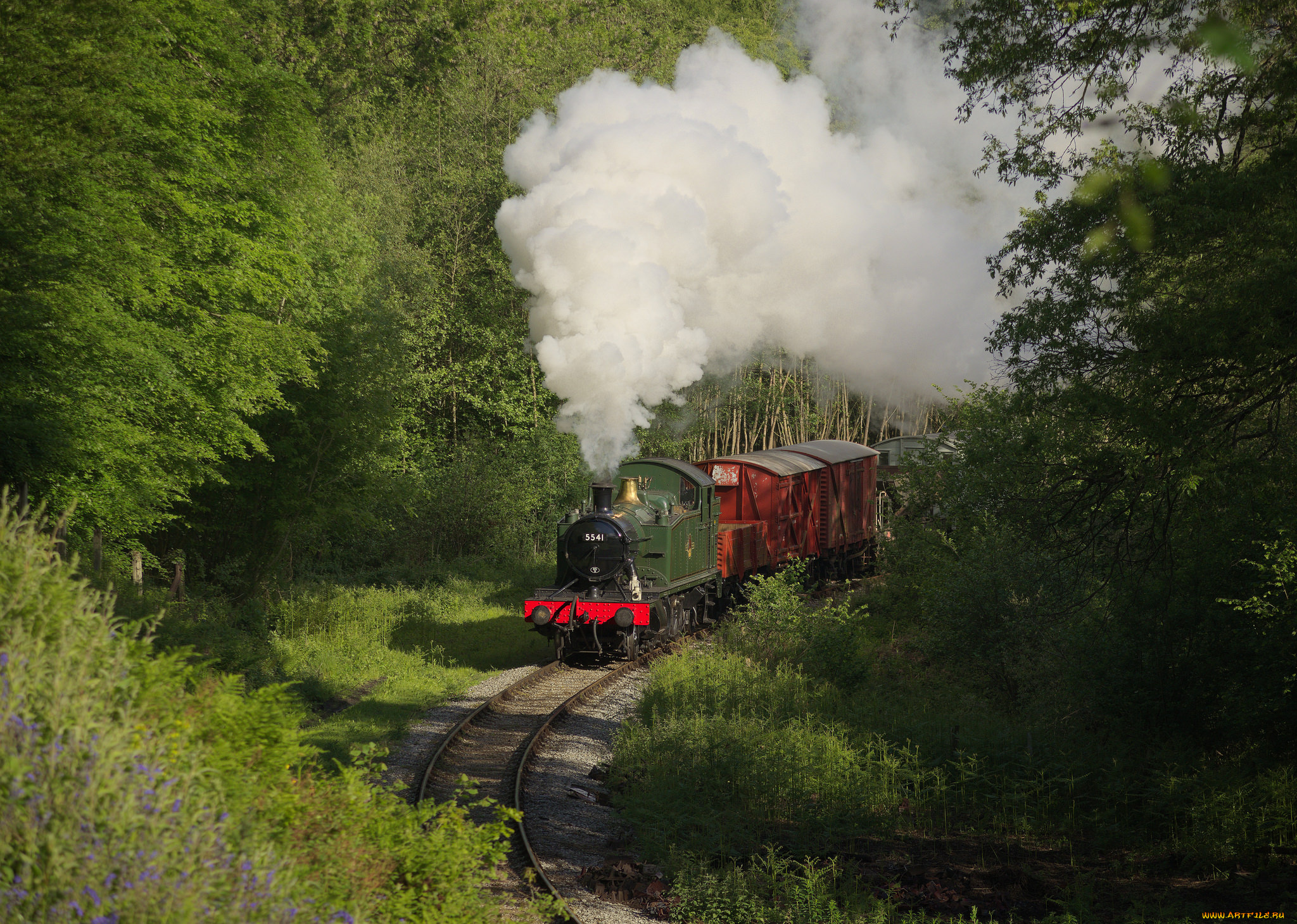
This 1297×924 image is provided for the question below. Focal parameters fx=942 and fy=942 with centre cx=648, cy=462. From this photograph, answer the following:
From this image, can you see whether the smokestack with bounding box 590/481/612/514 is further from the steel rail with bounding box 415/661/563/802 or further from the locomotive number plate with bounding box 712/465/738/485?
the locomotive number plate with bounding box 712/465/738/485

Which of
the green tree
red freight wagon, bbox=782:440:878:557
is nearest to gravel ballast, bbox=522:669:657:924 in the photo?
the green tree

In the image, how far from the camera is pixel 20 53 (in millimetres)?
10602

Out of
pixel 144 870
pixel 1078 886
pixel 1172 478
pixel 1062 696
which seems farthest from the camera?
pixel 1062 696

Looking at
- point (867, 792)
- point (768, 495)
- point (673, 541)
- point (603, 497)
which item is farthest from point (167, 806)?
point (768, 495)

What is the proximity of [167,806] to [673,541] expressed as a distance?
37.5 feet

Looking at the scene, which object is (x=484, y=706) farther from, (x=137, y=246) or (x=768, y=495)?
(x=768, y=495)

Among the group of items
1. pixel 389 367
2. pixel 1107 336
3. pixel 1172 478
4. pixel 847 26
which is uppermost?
pixel 847 26

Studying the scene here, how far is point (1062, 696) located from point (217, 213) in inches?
497

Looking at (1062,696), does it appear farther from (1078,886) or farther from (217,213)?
(217,213)

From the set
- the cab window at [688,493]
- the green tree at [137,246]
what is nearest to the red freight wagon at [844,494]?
the cab window at [688,493]

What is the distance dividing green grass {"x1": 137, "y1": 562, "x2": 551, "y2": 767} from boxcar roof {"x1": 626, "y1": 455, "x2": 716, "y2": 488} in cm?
Result: 365

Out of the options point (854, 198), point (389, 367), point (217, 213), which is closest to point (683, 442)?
point (854, 198)

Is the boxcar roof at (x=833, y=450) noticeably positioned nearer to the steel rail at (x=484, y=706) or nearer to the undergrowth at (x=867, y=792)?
the steel rail at (x=484, y=706)

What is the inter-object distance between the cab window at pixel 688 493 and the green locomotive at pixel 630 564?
15 millimetres
